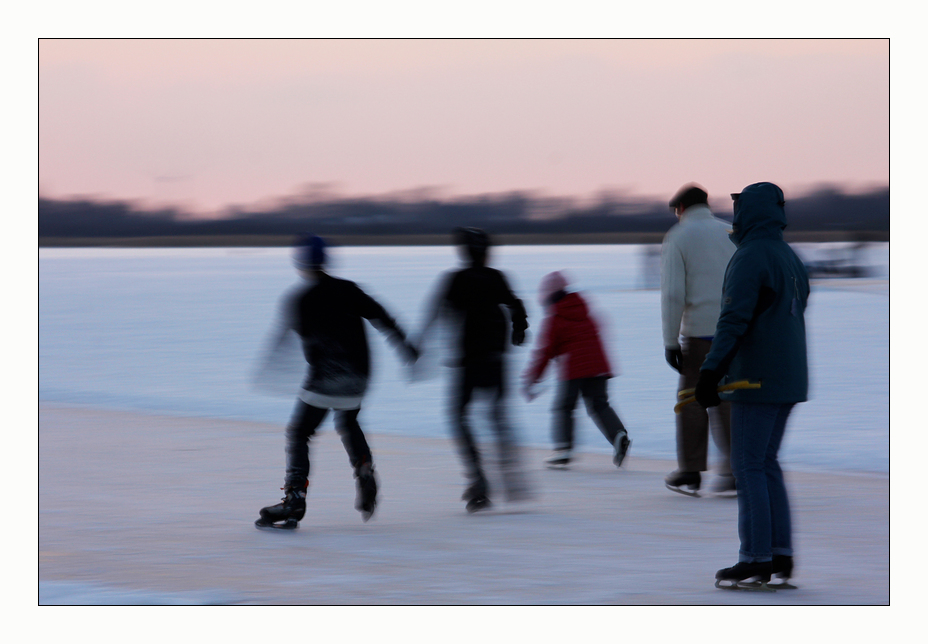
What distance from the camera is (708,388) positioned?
4676 millimetres

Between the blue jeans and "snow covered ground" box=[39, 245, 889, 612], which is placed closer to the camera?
the blue jeans

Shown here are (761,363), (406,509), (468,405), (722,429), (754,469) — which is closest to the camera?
(761,363)

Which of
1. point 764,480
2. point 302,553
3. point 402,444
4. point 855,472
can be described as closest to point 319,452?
point 402,444

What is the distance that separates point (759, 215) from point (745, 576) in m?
1.53

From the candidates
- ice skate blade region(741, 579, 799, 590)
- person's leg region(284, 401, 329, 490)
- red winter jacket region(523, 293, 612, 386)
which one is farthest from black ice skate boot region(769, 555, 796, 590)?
red winter jacket region(523, 293, 612, 386)

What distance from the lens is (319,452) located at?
333 inches

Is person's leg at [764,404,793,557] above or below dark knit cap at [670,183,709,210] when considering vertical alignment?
below

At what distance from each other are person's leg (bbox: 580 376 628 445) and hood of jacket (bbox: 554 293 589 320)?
0.45 meters

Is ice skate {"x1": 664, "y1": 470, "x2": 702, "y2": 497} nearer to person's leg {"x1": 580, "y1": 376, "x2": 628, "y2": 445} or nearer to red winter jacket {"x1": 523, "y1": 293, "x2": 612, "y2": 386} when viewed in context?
person's leg {"x1": 580, "y1": 376, "x2": 628, "y2": 445}

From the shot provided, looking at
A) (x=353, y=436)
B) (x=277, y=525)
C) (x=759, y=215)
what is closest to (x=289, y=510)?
(x=277, y=525)

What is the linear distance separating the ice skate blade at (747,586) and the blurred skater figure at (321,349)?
2147mm

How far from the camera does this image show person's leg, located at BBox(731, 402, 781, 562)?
4.71 metres

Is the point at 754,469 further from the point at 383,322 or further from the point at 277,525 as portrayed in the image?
the point at 277,525

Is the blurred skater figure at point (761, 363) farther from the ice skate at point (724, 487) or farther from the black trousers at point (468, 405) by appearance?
the ice skate at point (724, 487)
